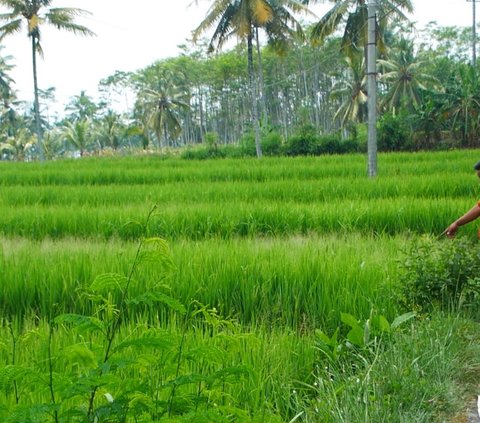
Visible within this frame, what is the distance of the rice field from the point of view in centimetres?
142

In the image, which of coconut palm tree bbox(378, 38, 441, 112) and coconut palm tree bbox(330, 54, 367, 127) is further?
coconut palm tree bbox(330, 54, 367, 127)

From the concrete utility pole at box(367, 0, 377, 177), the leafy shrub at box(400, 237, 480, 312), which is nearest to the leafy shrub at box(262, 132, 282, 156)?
the concrete utility pole at box(367, 0, 377, 177)

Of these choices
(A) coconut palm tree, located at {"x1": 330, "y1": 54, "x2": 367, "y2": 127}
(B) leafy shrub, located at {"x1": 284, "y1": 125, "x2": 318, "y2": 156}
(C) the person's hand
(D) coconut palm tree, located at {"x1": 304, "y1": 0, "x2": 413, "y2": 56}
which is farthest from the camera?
(A) coconut palm tree, located at {"x1": 330, "y1": 54, "x2": 367, "y2": 127}

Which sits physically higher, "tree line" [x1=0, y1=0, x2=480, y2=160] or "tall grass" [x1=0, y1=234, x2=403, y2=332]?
"tree line" [x1=0, y1=0, x2=480, y2=160]

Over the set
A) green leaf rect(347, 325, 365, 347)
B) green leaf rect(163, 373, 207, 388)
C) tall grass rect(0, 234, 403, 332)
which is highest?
green leaf rect(163, 373, 207, 388)

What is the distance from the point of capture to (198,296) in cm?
355

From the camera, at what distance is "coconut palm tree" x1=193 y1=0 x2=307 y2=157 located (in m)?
18.8

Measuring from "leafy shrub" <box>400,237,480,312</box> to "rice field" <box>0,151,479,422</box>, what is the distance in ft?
0.48

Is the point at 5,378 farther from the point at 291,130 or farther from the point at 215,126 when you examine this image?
the point at 215,126

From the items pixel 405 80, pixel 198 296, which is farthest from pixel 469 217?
pixel 405 80

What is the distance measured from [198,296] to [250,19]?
55.8 feet

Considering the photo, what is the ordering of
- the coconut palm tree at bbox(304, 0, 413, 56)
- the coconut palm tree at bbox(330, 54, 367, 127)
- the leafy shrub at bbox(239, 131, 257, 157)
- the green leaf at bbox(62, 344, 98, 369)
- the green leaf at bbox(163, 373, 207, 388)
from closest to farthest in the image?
the green leaf at bbox(62, 344, 98, 369)
the green leaf at bbox(163, 373, 207, 388)
the coconut palm tree at bbox(304, 0, 413, 56)
the leafy shrub at bbox(239, 131, 257, 157)
the coconut palm tree at bbox(330, 54, 367, 127)

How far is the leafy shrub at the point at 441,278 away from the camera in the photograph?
3.30 metres

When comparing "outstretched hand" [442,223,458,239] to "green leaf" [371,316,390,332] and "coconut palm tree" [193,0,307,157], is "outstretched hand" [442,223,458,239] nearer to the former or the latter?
"green leaf" [371,316,390,332]
